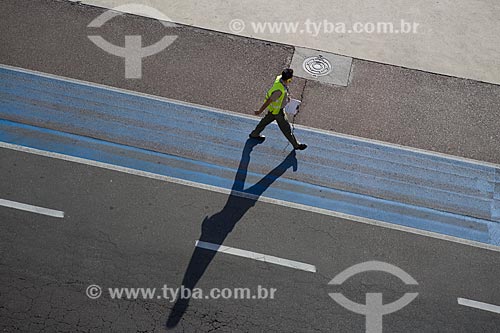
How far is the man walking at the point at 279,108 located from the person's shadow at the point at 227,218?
9.9 inches

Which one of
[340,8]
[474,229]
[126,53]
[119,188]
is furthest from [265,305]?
[340,8]

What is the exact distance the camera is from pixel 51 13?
39.5 ft

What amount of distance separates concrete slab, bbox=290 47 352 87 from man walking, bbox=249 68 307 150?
187 cm

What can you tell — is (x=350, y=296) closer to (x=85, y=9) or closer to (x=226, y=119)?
(x=226, y=119)

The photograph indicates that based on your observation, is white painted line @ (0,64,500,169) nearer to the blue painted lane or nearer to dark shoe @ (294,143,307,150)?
the blue painted lane

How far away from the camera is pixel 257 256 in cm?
881

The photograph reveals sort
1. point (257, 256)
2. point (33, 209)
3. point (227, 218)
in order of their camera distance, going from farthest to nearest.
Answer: point (227, 218), point (33, 209), point (257, 256)

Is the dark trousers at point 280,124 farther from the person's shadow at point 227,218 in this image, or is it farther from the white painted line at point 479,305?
the white painted line at point 479,305

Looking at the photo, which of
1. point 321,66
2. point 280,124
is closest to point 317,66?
point 321,66

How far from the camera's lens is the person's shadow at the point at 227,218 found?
846 cm

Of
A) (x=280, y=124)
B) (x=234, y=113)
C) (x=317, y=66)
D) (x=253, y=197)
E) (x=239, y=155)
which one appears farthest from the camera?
(x=317, y=66)

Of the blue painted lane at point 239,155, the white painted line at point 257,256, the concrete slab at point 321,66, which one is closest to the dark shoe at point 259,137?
the blue painted lane at point 239,155

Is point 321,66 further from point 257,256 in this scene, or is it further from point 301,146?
point 257,256

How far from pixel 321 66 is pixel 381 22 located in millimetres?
2113
